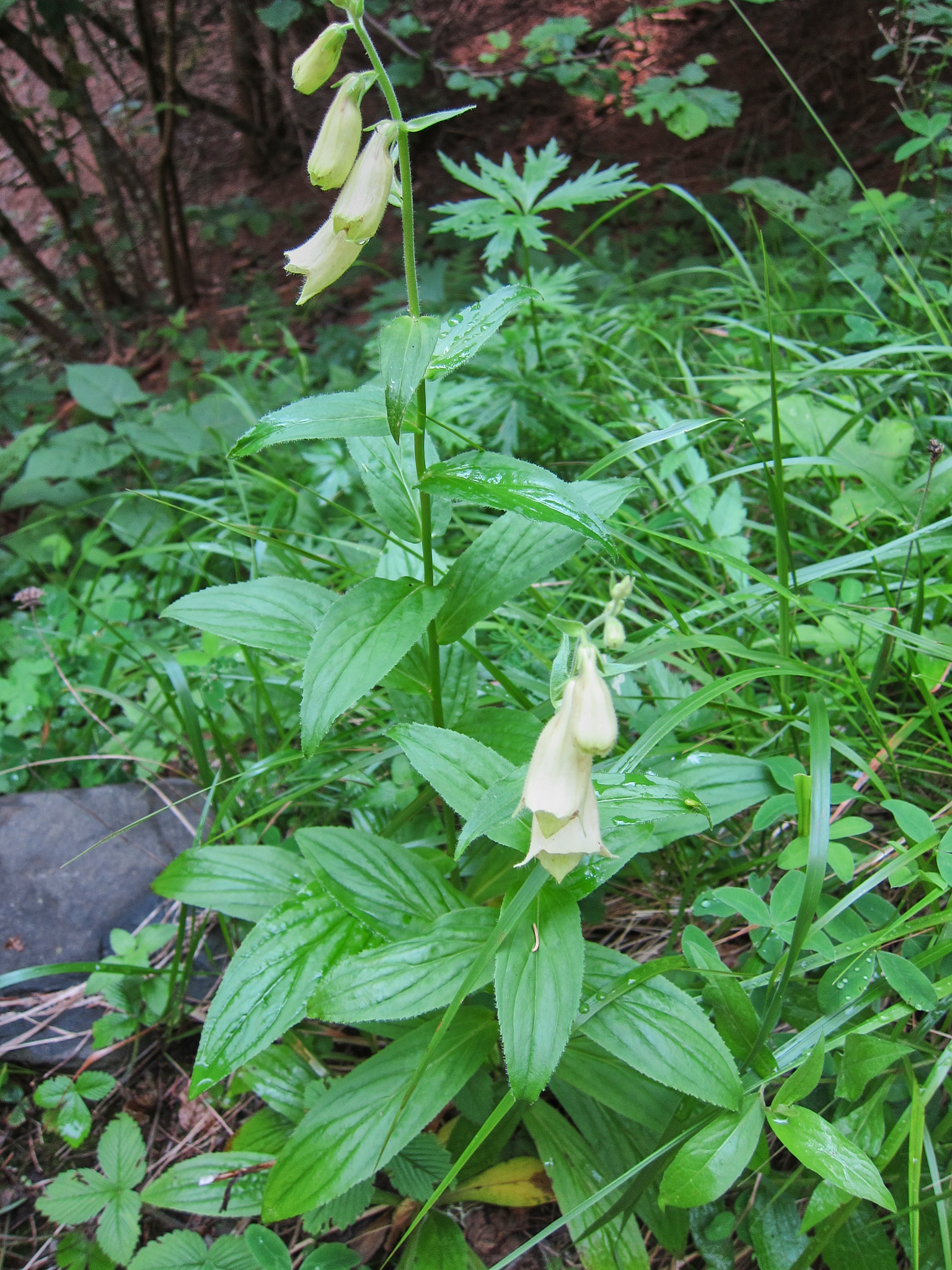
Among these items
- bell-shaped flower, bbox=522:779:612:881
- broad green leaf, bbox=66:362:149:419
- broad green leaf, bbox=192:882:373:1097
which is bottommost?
broad green leaf, bbox=192:882:373:1097

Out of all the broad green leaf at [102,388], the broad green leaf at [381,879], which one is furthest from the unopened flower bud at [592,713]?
the broad green leaf at [102,388]

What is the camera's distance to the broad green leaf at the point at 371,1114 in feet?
3.82

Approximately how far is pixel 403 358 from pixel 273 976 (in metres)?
0.94

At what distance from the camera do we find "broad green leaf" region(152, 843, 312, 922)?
4.68 ft

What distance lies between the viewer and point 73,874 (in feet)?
6.32

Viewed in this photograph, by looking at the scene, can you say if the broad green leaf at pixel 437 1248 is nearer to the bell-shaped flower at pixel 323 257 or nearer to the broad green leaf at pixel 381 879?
the broad green leaf at pixel 381 879

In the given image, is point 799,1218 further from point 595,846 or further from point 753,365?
point 753,365

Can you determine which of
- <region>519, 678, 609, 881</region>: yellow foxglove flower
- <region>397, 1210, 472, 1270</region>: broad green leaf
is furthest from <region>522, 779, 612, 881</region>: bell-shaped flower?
<region>397, 1210, 472, 1270</region>: broad green leaf

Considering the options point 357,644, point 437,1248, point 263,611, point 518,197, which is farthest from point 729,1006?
point 518,197

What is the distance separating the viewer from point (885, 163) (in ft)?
13.0

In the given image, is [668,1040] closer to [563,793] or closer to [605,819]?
[605,819]

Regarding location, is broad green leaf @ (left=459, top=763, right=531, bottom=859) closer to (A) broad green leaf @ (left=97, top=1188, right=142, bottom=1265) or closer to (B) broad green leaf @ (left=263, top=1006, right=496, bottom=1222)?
(B) broad green leaf @ (left=263, top=1006, right=496, bottom=1222)

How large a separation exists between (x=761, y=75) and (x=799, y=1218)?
5.26 m

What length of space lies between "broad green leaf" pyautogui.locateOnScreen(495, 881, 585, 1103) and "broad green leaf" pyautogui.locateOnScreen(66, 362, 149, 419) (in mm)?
2997
